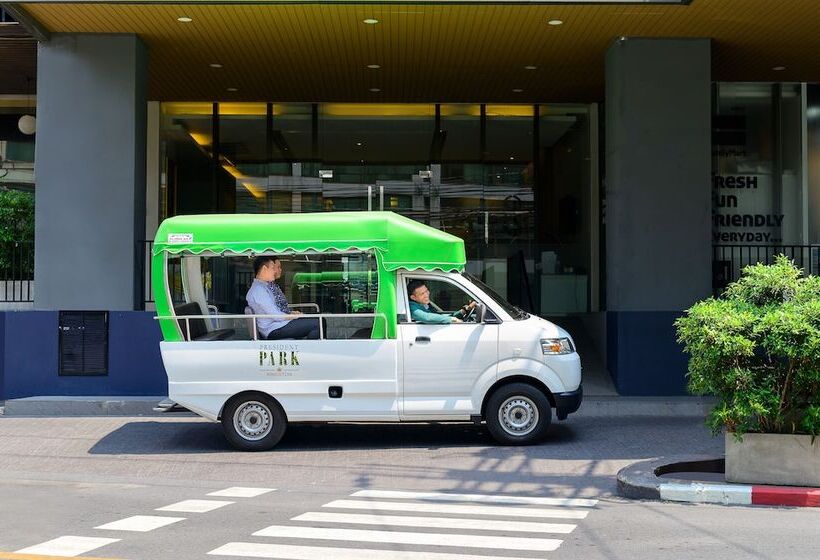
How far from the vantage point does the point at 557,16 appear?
13078 mm

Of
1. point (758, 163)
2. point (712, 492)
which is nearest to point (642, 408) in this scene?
point (712, 492)

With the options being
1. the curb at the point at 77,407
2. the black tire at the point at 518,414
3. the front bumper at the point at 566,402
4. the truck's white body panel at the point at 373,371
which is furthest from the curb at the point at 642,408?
the curb at the point at 77,407

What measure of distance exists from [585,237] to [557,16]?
23.5 feet

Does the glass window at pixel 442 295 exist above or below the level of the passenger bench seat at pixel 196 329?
above

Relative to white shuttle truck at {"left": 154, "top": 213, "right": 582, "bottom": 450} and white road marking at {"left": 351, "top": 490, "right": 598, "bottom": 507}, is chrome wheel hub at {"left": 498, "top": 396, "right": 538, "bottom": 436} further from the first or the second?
white road marking at {"left": 351, "top": 490, "right": 598, "bottom": 507}

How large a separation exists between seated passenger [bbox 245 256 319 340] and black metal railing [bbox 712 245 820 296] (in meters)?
7.84

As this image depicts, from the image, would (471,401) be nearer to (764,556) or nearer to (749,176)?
(764,556)

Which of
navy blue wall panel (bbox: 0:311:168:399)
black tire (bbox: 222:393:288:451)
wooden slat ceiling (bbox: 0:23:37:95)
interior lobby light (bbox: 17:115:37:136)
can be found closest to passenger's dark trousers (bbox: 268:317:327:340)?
black tire (bbox: 222:393:288:451)

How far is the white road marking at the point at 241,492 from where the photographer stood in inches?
337

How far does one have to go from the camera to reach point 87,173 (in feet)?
47.1

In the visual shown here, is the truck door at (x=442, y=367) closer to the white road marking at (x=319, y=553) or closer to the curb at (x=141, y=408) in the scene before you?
the curb at (x=141, y=408)

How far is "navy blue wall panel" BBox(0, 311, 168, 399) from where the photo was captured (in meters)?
14.1

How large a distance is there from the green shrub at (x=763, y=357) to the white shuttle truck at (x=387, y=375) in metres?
2.54

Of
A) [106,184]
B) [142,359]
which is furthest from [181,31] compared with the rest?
[142,359]
